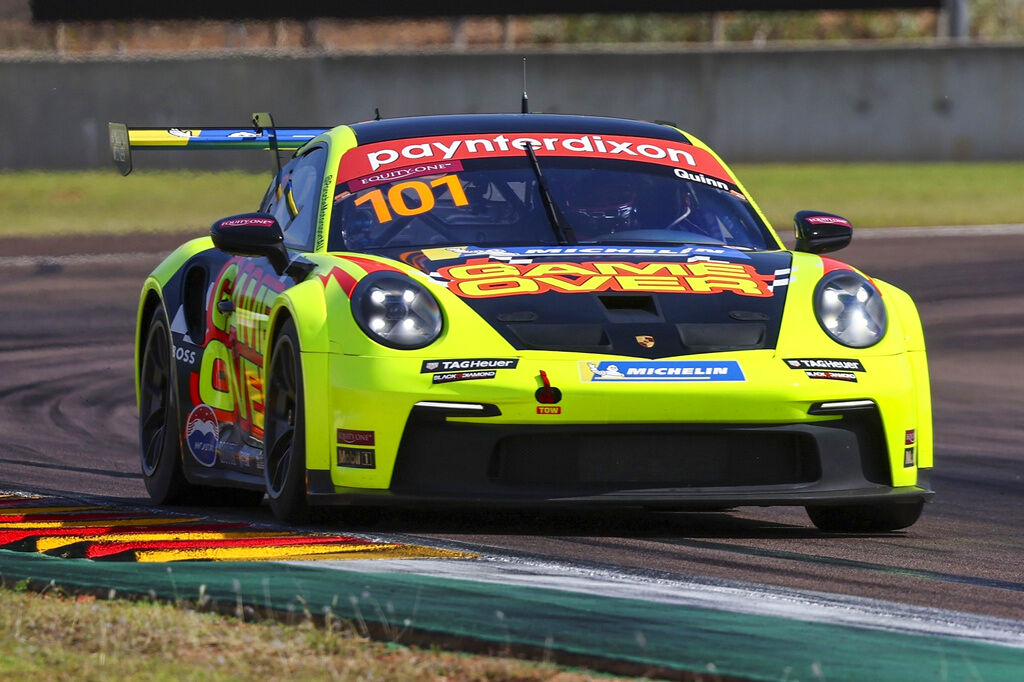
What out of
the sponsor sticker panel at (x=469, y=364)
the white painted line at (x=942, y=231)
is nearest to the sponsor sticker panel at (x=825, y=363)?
the sponsor sticker panel at (x=469, y=364)

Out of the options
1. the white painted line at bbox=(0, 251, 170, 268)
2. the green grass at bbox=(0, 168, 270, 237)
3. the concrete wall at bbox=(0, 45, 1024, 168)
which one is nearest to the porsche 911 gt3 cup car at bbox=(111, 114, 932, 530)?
the white painted line at bbox=(0, 251, 170, 268)

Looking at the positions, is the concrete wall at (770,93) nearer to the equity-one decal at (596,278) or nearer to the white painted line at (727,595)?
the equity-one decal at (596,278)

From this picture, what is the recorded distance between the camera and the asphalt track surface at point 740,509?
5.46 meters

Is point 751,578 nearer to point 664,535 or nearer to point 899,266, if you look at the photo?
point 664,535

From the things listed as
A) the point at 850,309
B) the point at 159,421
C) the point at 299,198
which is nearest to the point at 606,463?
the point at 850,309

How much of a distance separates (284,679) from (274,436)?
2.63 meters

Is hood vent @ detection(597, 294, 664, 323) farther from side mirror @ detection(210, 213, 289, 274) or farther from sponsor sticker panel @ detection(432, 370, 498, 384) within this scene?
side mirror @ detection(210, 213, 289, 274)

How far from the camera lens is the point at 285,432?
6.27 m

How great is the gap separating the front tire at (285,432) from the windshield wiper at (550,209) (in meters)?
0.99

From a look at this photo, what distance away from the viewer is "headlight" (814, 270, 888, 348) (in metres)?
6.12

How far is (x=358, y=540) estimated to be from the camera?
5.70 meters

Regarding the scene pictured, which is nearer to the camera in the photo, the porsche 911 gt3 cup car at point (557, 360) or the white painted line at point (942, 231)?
the porsche 911 gt3 cup car at point (557, 360)

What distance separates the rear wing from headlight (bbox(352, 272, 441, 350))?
2.49m

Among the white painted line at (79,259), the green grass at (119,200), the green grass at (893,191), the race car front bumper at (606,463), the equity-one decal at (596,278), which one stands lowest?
the green grass at (893,191)
